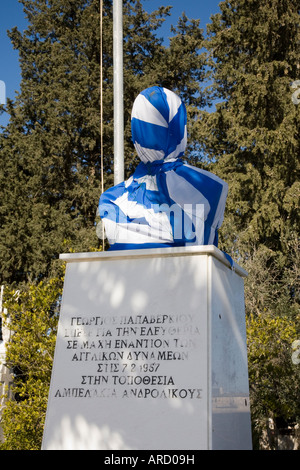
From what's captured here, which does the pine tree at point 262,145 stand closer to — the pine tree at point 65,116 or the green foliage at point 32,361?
the pine tree at point 65,116

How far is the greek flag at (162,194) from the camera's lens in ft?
10.4

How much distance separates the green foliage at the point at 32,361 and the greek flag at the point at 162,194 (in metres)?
5.09

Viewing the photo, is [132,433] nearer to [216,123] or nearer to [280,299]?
[280,299]

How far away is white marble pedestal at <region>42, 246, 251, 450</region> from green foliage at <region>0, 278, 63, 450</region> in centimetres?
521

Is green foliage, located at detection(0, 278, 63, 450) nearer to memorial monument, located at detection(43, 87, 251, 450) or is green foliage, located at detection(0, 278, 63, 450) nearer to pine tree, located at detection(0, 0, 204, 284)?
memorial monument, located at detection(43, 87, 251, 450)

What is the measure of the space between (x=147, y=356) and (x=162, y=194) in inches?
36.6

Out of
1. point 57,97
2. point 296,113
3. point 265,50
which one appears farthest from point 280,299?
point 57,97

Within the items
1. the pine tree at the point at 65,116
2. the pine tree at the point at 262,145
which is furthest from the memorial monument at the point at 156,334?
the pine tree at the point at 65,116

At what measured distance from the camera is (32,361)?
8.66 m

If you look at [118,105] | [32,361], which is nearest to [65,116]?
[32,361]

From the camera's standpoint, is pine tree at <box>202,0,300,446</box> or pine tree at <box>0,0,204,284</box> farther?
pine tree at <box>0,0,204,284</box>

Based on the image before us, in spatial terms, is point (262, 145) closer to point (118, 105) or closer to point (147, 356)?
point (118, 105)

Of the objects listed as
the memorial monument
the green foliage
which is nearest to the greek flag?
the memorial monument

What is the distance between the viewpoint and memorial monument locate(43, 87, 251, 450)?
274cm
